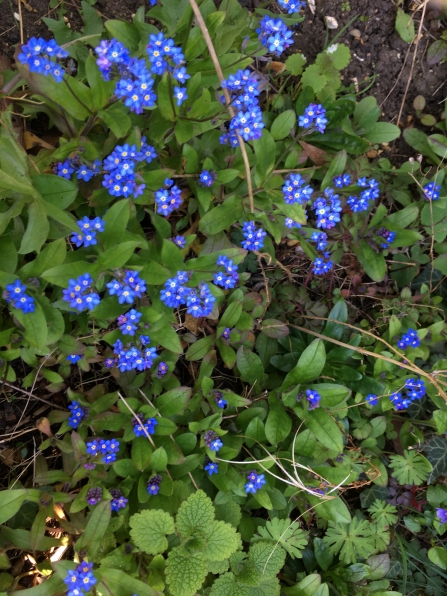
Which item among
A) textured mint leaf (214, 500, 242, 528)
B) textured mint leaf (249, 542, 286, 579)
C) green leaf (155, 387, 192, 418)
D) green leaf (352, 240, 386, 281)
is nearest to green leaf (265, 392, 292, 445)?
textured mint leaf (214, 500, 242, 528)

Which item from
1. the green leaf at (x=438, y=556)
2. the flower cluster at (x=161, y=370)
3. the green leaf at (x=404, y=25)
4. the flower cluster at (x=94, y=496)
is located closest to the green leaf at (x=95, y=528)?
the flower cluster at (x=94, y=496)

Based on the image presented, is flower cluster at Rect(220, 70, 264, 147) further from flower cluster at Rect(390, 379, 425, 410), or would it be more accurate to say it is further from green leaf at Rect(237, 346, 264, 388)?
flower cluster at Rect(390, 379, 425, 410)

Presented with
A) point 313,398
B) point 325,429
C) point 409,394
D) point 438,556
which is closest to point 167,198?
point 313,398

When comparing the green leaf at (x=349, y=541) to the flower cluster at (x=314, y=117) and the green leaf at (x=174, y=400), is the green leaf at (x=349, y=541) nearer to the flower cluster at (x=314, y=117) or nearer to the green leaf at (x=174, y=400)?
the green leaf at (x=174, y=400)

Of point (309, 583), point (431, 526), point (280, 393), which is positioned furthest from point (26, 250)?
point (431, 526)

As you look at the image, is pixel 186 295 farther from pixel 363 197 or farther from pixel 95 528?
pixel 363 197

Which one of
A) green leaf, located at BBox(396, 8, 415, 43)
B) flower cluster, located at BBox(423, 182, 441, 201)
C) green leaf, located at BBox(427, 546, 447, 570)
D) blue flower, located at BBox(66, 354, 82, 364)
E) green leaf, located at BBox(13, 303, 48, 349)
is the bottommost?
green leaf, located at BBox(427, 546, 447, 570)

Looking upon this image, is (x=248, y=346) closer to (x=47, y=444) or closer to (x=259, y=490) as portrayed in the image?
(x=259, y=490)
